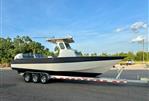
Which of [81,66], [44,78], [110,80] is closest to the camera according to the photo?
[110,80]

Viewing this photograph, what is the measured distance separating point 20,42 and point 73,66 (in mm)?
37961

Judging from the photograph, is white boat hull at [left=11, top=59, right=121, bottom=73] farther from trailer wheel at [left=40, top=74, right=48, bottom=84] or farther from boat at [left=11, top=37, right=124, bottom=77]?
trailer wheel at [left=40, top=74, right=48, bottom=84]

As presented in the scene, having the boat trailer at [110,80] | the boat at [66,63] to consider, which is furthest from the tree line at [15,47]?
the boat trailer at [110,80]

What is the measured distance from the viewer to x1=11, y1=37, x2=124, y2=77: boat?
1412 centimetres

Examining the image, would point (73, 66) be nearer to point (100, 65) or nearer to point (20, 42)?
point (100, 65)

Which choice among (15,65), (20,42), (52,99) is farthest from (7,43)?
(52,99)

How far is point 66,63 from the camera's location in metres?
15.0

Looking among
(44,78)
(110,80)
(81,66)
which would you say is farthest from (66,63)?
(110,80)

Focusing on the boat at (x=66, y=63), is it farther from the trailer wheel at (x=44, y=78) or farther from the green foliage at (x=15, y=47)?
the green foliage at (x=15, y=47)

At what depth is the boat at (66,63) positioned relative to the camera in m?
14.1

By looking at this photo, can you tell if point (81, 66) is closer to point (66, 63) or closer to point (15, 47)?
point (66, 63)

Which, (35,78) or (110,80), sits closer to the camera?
(110,80)

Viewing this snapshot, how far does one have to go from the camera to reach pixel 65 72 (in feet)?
49.8

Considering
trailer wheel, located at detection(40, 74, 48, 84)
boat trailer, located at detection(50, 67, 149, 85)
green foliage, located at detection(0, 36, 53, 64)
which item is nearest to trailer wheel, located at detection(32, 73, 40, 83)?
trailer wheel, located at detection(40, 74, 48, 84)
